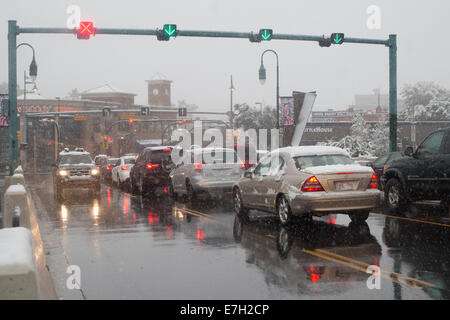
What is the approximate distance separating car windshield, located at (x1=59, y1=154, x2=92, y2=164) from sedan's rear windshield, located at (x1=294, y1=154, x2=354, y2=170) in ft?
47.9

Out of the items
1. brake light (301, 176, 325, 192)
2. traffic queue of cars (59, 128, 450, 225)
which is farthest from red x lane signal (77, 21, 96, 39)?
brake light (301, 176, 325, 192)

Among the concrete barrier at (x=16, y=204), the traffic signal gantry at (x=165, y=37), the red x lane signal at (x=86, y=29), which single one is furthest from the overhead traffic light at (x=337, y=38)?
the concrete barrier at (x=16, y=204)

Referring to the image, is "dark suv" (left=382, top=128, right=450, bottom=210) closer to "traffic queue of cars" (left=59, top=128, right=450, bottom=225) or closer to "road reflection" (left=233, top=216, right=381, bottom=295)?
"traffic queue of cars" (left=59, top=128, right=450, bottom=225)

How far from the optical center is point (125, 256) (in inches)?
375

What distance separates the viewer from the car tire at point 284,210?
39.7ft

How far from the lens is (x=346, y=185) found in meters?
11.8

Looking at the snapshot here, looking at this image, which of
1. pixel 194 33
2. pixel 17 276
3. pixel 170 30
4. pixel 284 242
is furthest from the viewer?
pixel 194 33

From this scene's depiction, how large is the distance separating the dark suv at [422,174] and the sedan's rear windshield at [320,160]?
2423 millimetres

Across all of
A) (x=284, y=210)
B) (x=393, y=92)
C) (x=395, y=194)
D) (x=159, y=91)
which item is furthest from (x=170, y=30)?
(x=159, y=91)

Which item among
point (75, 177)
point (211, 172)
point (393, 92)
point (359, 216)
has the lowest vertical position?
point (359, 216)

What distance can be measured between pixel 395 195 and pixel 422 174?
1.34m

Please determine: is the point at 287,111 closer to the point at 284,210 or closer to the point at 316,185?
the point at 284,210

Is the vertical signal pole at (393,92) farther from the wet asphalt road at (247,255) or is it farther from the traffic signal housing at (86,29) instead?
the traffic signal housing at (86,29)

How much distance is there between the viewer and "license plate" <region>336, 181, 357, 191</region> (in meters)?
11.7
